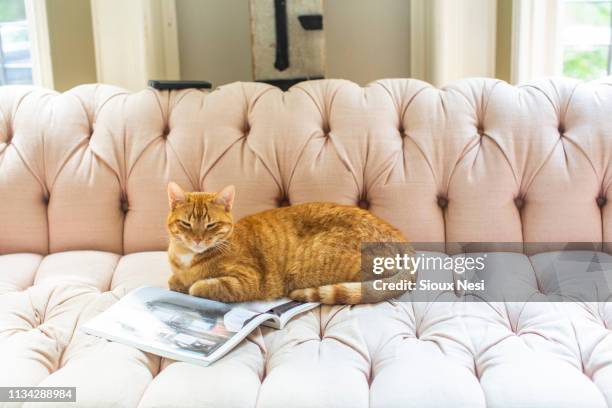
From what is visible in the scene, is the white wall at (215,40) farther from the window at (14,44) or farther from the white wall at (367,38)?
the window at (14,44)

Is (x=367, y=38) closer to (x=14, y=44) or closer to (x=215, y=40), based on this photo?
(x=215, y=40)

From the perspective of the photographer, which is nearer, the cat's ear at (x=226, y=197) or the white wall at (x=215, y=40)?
the cat's ear at (x=226, y=197)

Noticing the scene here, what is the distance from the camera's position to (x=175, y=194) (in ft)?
4.58

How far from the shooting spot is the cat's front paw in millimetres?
1376

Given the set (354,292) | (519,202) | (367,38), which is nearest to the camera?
(354,292)

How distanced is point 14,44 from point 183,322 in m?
1.48

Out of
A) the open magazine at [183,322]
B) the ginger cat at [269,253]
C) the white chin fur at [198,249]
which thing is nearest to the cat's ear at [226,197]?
the ginger cat at [269,253]

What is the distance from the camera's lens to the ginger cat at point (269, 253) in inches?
52.2

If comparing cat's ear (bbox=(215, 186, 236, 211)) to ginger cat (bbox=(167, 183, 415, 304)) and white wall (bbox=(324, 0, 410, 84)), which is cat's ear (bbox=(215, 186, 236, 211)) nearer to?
ginger cat (bbox=(167, 183, 415, 304))

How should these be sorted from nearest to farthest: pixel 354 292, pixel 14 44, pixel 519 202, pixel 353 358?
pixel 353 358, pixel 354 292, pixel 519 202, pixel 14 44

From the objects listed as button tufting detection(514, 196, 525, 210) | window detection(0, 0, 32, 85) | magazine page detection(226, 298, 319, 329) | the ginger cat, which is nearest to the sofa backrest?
button tufting detection(514, 196, 525, 210)

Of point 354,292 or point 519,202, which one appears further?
point 519,202
